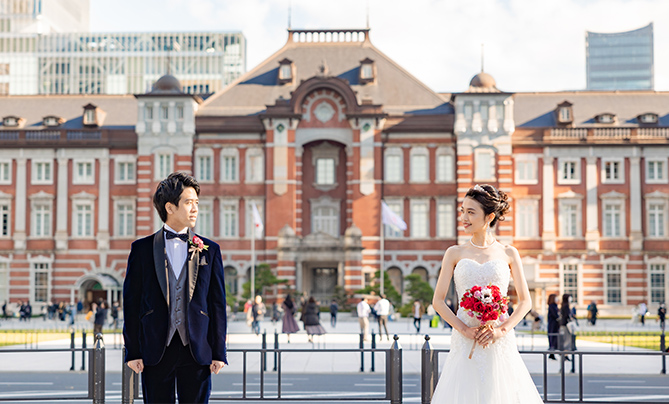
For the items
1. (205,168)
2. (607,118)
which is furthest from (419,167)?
(205,168)

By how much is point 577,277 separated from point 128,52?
73.9 metres

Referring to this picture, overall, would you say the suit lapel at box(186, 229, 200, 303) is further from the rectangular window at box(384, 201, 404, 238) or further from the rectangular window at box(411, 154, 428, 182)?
the rectangular window at box(411, 154, 428, 182)

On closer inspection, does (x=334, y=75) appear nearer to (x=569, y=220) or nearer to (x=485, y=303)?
(x=569, y=220)

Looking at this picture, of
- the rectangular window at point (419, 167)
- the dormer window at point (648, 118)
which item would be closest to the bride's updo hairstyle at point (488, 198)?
the rectangular window at point (419, 167)

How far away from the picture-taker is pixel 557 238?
46219mm

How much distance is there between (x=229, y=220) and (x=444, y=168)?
12618 millimetres

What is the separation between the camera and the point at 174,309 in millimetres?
6266

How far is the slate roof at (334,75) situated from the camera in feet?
156

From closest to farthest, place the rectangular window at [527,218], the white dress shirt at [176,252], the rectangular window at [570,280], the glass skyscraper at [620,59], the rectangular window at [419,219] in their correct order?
the white dress shirt at [176,252]
the rectangular window at [570,280]
the rectangular window at [527,218]
the rectangular window at [419,219]
the glass skyscraper at [620,59]

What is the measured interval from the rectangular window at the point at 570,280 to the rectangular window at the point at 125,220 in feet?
81.0

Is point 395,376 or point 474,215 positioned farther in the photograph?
point 395,376

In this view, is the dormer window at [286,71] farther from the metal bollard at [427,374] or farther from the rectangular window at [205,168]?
the metal bollard at [427,374]

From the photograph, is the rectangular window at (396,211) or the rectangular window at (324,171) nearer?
the rectangular window at (396,211)

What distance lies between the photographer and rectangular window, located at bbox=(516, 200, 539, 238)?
46.4m
